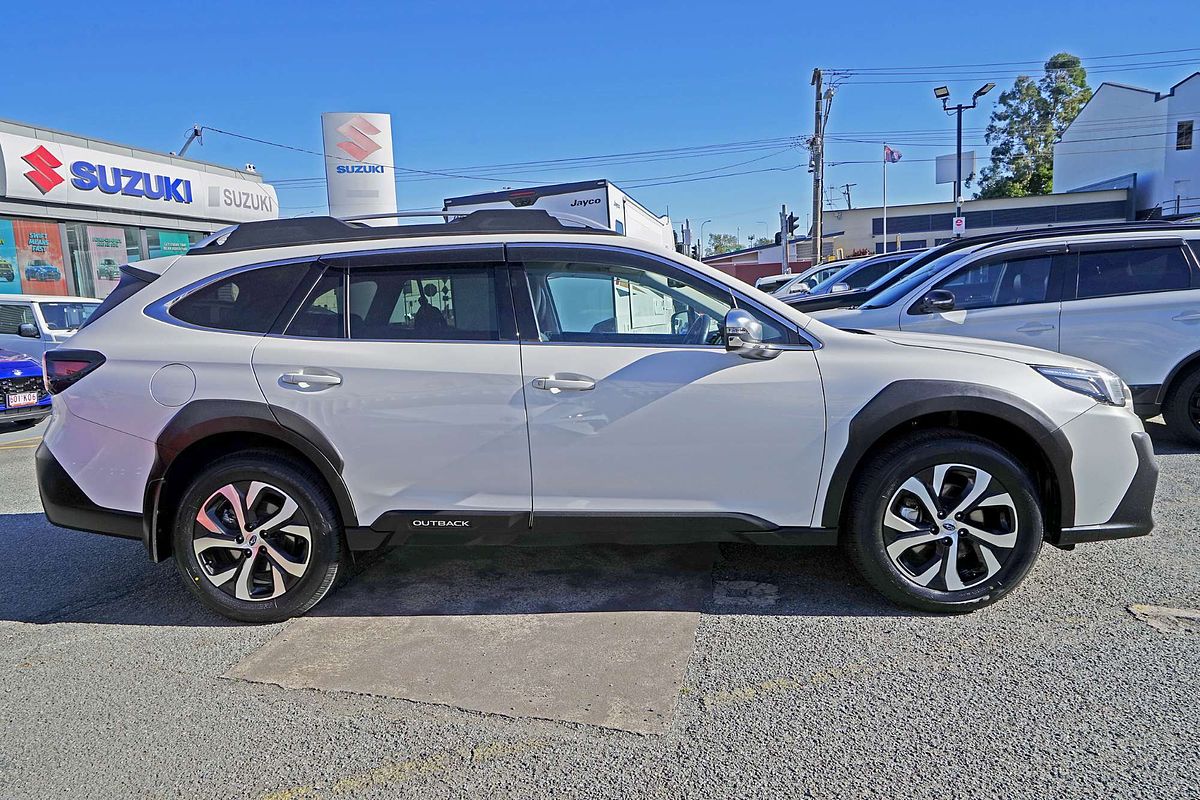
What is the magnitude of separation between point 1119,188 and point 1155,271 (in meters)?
55.0

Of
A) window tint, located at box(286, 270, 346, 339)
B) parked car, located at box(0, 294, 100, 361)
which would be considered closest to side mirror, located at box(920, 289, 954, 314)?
window tint, located at box(286, 270, 346, 339)

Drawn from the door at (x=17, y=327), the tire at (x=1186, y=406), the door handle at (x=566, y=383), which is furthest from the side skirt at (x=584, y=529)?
the door at (x=17, y=327)

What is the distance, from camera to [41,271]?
688 inches

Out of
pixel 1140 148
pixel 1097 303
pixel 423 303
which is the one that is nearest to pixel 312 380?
pixel 423 303

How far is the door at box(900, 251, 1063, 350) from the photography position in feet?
20.9

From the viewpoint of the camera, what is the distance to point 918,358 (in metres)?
3.31

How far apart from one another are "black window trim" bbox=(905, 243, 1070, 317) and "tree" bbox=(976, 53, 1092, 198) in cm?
6552

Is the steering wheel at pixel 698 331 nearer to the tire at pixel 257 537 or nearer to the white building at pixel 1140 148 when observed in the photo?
the tire at pixel 257 537

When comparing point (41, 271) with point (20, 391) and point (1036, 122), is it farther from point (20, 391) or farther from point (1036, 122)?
point (1036, 122)

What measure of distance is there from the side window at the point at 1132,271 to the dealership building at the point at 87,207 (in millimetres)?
16407

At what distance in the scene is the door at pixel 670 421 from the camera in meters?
3.25

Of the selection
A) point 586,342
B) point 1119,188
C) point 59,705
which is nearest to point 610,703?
point 586,342

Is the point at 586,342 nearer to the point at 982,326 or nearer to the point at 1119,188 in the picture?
the point at 982,326

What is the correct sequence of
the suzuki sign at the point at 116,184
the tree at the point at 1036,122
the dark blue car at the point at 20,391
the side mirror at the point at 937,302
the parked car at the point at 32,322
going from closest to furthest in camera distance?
the side mirror at the point at 937,302 < the dark blue car at the point at 20,391 < the parked car at the point at 32,322 < the suzuki sign at the point at 116,184 < the tree at the point at 1036,122
